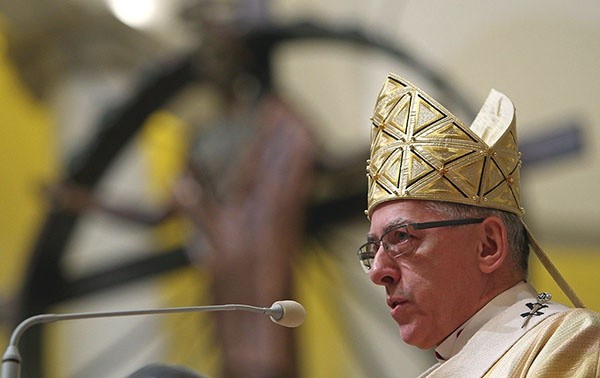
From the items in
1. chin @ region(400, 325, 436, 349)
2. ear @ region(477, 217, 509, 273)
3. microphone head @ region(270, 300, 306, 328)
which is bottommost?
chin @ region(400, 325, 436, 349)

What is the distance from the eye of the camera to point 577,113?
467cm

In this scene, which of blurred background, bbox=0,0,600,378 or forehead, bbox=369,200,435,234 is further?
blurred background, bbox=0,0,600,378

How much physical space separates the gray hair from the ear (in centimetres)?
2

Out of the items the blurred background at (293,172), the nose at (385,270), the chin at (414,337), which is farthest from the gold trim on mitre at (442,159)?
the blurred background at (293,172)

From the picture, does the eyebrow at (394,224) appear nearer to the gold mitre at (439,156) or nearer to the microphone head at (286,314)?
the gold mitre at (439,156)

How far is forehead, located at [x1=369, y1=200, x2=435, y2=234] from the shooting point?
7.35 ft

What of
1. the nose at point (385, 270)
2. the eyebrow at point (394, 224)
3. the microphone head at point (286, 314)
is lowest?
the nose at point (385, 270)

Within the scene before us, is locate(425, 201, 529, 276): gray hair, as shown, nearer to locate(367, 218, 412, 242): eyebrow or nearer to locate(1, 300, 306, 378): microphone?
locate(367, 218, 412, 242): eyebrow

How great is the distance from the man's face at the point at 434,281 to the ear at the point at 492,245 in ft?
0.04

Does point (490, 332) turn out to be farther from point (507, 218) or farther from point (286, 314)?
point (286, 314)

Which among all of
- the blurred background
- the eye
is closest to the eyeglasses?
the eye

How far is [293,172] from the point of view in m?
5.09

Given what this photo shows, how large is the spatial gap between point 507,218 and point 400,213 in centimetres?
21

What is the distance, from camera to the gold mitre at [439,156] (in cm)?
226
